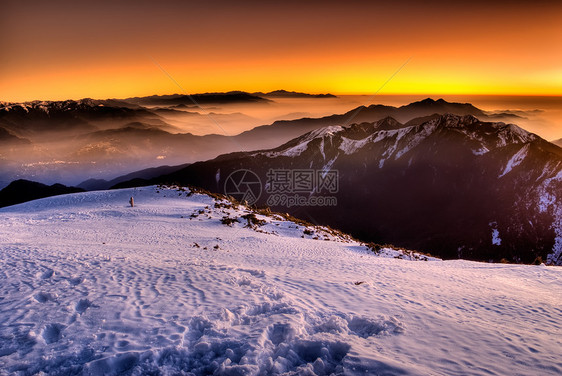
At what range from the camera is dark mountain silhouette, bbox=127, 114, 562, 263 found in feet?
374

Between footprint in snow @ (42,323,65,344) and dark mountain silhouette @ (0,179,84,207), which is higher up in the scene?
footprint in snow @ (42,323,65,344)

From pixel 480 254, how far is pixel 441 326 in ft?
406

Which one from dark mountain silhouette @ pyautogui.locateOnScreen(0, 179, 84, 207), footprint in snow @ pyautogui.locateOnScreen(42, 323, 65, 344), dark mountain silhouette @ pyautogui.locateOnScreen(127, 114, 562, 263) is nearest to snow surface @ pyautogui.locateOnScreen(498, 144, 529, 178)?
dark mountain silhouette @ pyautogui.locateOnScreen(127, 114, 562, 263)

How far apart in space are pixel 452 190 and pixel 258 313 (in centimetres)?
17159

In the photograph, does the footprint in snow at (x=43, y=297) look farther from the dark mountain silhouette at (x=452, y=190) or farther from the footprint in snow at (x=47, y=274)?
the dark mountain silhouette at (x=452, y=190)

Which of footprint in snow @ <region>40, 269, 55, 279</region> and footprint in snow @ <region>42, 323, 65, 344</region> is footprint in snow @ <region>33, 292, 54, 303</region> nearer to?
footprint in snow @ <region>40, 269, 55, 279</region>

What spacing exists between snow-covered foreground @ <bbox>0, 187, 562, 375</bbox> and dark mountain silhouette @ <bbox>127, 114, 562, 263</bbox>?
111285 millimetres

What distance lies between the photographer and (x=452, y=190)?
155 meters

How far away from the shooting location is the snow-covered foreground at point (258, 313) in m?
5.56

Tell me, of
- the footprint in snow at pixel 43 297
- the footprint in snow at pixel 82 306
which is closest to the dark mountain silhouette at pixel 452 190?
the footprint in snow at pixel 82 306

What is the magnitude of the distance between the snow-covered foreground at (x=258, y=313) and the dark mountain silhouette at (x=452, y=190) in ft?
365

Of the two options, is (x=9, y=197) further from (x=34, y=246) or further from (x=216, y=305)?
(x=216, y=305)

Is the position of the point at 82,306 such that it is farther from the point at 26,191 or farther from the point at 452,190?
the point at 452,190

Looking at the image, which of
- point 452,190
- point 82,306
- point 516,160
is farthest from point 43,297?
A: point 516,160
